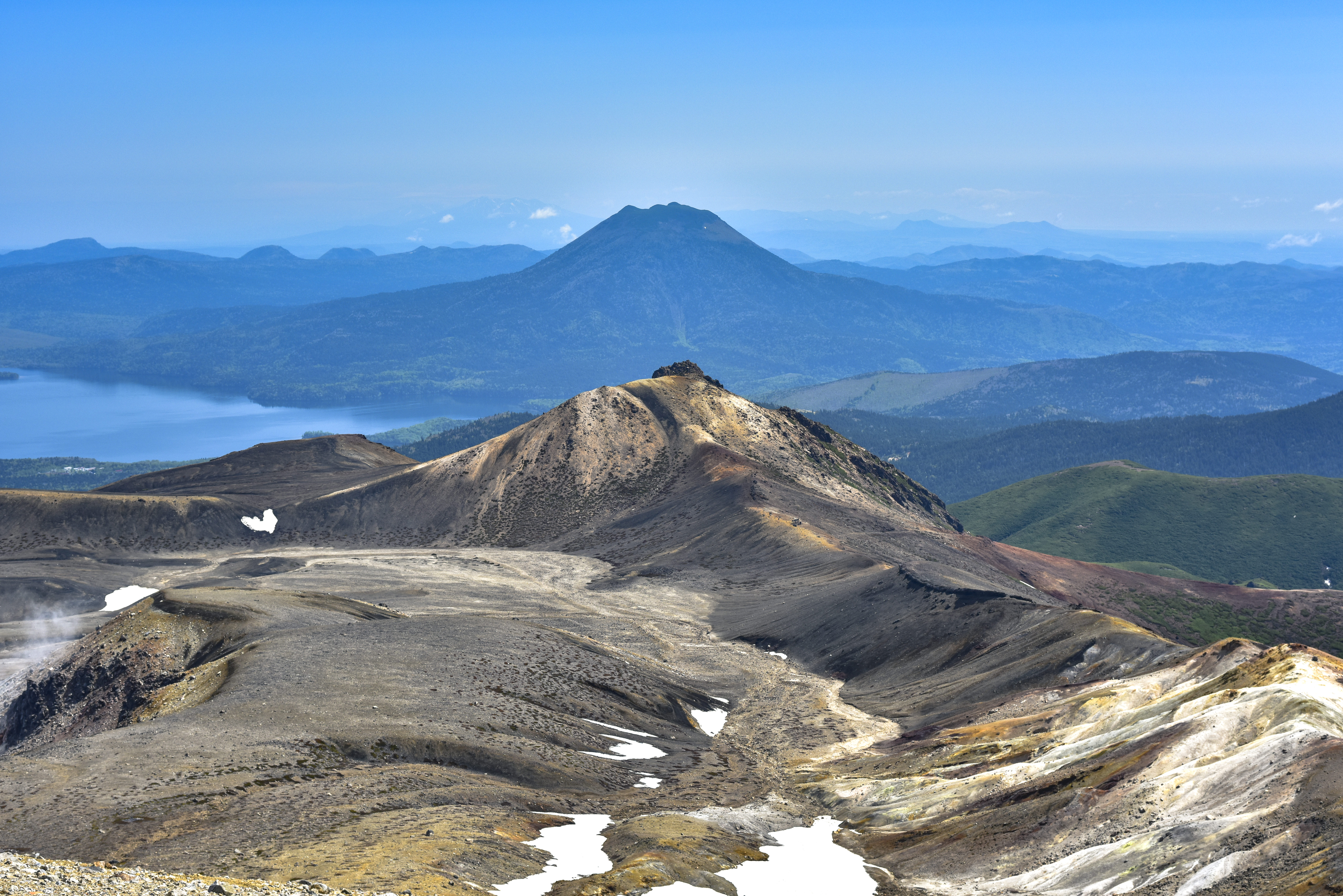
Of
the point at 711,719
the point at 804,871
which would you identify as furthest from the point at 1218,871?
the point at 711,719

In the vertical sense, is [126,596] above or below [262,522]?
below

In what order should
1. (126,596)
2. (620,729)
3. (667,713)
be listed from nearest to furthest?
(620,729)
(667,713)
(126,596)

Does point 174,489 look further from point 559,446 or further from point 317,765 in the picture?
point 317,765

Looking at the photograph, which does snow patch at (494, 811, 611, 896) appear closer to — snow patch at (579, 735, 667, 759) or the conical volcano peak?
snow patch at (579, 735, 667, 759)

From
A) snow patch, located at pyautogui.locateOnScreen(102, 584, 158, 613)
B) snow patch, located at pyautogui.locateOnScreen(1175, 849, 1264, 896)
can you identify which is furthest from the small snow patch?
snow patch, located at pyautogui.locateOnScreen(1175, 849, 1264, 896)

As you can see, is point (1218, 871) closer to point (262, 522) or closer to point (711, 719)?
point (711, 719)

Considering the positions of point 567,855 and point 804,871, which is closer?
point 567,855

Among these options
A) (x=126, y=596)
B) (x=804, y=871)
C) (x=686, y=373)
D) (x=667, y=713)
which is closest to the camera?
(x=804, y=871)

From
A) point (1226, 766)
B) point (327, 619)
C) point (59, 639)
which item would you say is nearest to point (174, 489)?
point (59, 639)

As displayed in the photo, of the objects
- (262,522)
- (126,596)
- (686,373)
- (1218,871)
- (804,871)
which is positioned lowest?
(804,871)
